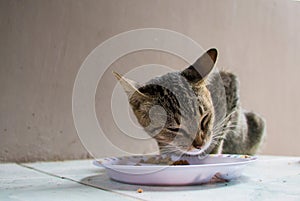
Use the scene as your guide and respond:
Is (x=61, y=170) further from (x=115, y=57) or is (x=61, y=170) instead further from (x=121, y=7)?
(x=121, y=7)

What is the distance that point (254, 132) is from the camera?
77.0 inches

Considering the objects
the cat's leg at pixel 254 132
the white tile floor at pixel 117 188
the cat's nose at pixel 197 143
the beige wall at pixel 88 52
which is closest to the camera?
the white tile floor at pixel 117 188

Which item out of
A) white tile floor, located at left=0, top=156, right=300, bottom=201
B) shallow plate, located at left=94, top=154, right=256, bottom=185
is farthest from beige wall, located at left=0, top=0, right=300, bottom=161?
shallow plate, located at left=94, top=154, right=256, bottom=185

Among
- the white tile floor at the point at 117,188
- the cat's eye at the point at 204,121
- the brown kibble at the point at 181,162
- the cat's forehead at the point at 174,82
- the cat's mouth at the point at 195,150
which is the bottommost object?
the white tile floor at the point at 117,188

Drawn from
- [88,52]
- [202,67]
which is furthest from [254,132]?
[88,52]

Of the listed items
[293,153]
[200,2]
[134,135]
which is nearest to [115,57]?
[134,135]

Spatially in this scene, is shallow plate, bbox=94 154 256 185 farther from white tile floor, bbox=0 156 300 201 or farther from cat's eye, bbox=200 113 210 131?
cat's eye, bbox=200 113 210 131

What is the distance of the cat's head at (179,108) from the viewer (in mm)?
1229

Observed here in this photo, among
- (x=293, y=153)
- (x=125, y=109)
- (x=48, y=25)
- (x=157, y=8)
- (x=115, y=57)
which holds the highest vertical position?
(x=157, y=8)

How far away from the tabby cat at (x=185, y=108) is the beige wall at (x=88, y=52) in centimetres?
54

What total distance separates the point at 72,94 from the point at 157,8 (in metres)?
0.64

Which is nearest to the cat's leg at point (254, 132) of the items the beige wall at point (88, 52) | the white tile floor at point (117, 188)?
the beige wall at point (88, 52)

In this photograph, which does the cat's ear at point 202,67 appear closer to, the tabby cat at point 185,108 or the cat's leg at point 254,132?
the tabby cat at point 185,108

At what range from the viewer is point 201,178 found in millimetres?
1055
